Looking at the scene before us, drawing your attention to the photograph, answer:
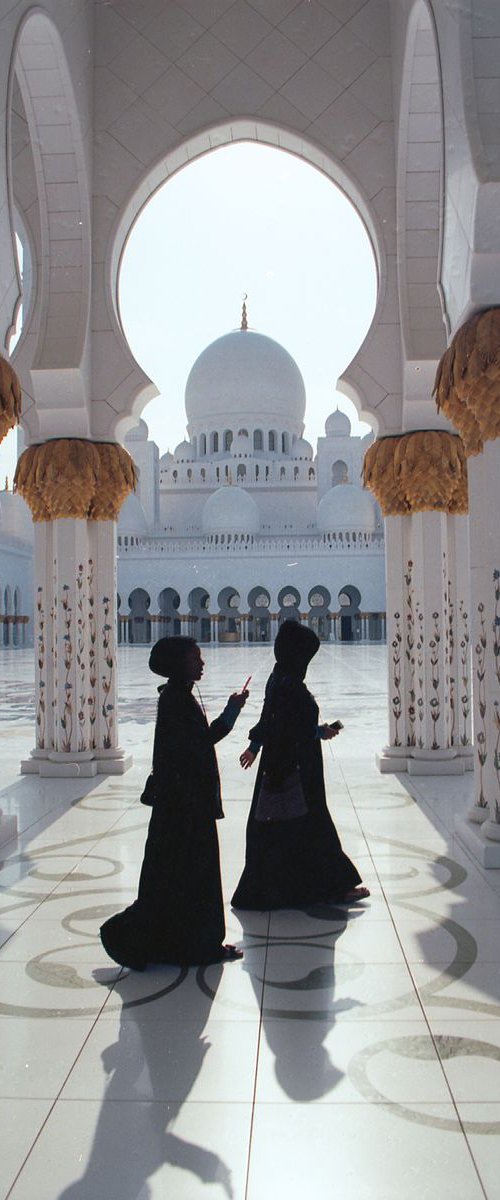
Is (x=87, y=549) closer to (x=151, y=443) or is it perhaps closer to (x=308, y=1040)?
(x=308, y=1040)

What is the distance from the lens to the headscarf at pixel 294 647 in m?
2.25

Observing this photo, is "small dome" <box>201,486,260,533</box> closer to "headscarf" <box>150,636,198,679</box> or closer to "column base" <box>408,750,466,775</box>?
"column base" <box>408,750,466,775</box>

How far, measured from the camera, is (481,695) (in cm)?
281

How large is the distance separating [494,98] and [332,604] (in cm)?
2173

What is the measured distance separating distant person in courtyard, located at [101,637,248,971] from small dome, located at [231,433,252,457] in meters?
25.0

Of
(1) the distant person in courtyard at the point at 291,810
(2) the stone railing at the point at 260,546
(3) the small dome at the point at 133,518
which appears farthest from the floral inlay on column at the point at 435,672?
A: (3) the small dome at the point at 133,518

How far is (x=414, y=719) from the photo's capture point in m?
4.23

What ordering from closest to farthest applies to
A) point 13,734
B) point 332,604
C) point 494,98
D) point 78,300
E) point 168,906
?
point 168,906 < point 494,98 < point 78,300 < point 13,734 < point 332,604

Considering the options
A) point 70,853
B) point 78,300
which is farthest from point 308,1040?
point 78,300

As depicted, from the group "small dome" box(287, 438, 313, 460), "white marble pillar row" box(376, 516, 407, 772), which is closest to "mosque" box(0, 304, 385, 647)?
"small dome" box(287, 438, 313, 460)

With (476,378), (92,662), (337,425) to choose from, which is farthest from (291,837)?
(337,425)

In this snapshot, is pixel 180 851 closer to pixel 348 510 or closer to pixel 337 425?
pixel 348 510

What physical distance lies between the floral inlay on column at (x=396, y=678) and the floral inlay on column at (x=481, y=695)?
1393 mm

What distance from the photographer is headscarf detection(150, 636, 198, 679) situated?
1.87 metres
